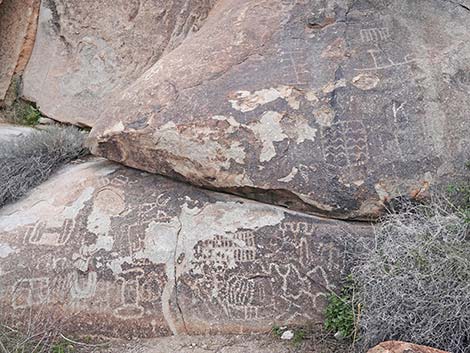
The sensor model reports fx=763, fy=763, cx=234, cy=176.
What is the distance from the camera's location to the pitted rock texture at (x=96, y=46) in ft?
16.2

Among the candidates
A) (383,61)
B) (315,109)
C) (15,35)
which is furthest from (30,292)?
(15,35)

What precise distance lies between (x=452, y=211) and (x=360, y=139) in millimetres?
528

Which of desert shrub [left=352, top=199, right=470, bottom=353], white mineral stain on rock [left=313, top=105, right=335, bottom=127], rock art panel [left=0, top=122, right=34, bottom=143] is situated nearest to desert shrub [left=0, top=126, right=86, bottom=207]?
rock art panel [left=0, top=122, right=34, bottom=143]

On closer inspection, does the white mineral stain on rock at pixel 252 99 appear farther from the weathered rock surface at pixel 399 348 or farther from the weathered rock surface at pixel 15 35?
the weathered rock surface at pixel 15 35

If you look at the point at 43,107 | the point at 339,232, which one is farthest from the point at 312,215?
the point at 43,107

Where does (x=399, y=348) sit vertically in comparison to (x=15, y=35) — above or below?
below

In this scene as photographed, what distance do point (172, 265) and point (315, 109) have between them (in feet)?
3.24

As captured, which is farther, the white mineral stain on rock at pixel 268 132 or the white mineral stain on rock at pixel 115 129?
the white mineral stain on rock at pixel 115 129

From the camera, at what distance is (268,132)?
355cm

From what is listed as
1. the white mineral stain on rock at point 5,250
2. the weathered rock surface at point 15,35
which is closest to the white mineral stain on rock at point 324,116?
the white mineral stain on rock at point 5,250

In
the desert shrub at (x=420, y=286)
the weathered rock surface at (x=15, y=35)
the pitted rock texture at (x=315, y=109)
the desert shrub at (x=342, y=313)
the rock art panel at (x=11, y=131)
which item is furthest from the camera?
the weathered rock surface at (x=15, y=35)

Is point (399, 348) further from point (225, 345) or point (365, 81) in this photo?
point (365, 81)

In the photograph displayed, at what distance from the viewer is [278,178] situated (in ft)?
11.5

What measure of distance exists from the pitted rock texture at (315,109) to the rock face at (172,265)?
0.51 feet
